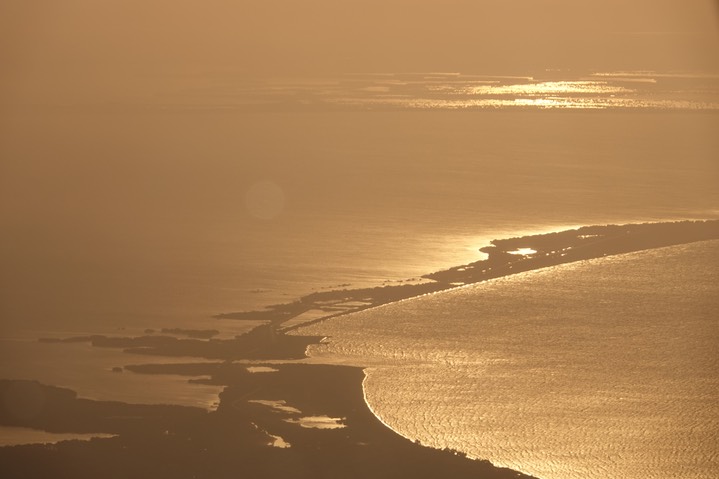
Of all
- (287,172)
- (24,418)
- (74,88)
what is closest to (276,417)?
(24,418)

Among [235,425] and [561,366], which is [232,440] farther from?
[561,366]

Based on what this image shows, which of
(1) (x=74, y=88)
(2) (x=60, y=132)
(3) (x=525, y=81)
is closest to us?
(2) (x=60, y=132)

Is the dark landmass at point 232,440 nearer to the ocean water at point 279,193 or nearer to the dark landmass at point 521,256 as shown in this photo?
the ocean water at point 279,193

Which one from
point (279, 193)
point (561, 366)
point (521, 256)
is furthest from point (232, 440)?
point (279, 193)

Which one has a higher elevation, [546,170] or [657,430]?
[546,170]

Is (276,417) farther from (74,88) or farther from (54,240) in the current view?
(74,88)

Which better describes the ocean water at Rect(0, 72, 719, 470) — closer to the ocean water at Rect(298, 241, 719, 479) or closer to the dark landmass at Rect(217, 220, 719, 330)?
the ocean water at Rect(298, 241, 719, 479)

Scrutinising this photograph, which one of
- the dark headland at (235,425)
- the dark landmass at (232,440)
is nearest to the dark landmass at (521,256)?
the dark headland at (235,425)
